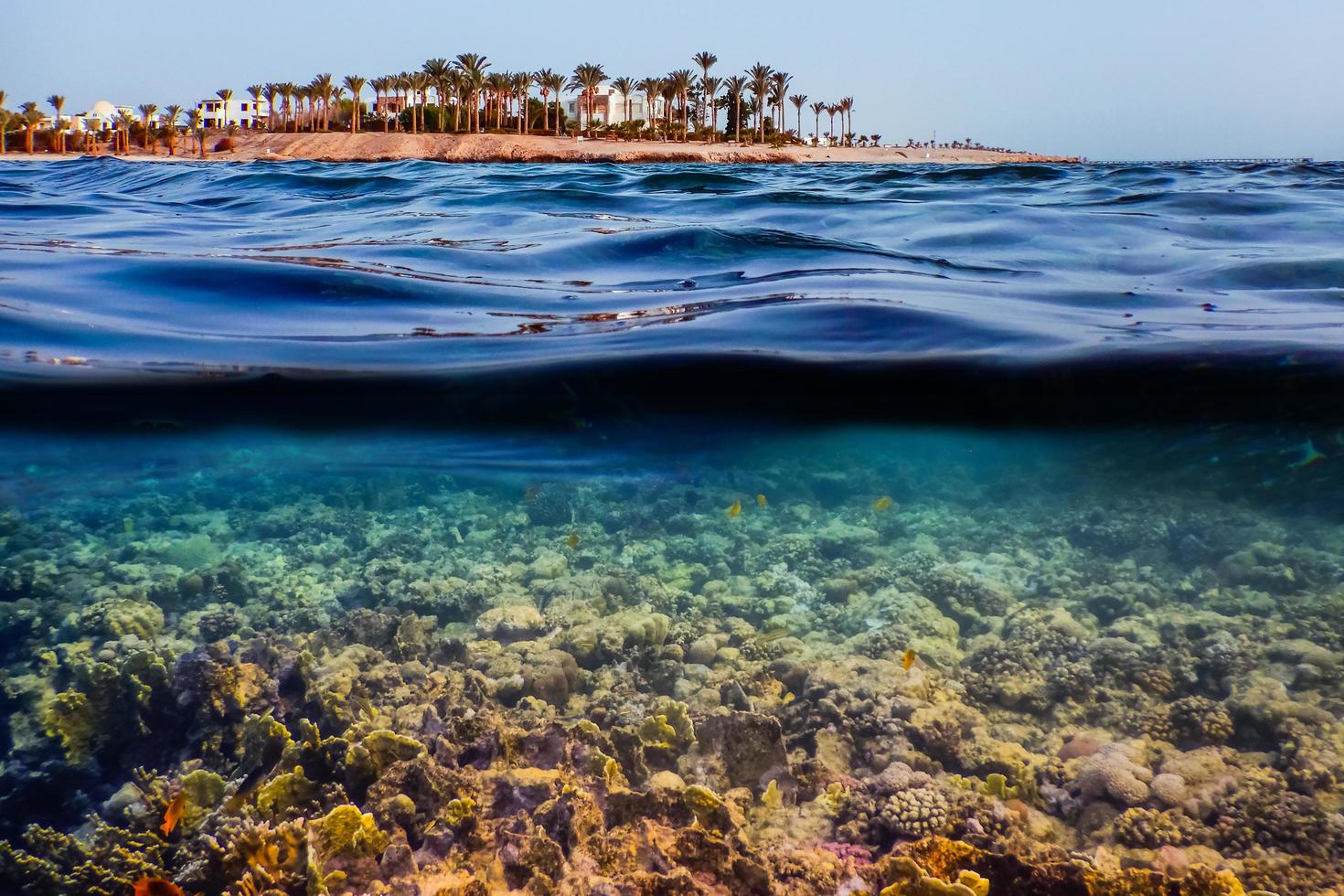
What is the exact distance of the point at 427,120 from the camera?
65500 millimetres

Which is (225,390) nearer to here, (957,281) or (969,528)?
(969,528)

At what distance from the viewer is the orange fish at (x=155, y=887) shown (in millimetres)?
2309

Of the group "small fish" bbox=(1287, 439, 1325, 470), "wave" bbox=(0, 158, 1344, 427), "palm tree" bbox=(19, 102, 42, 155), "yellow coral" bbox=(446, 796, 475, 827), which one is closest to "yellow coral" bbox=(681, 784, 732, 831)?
"yellow coral" bbox=(446, 796, 475, 827)

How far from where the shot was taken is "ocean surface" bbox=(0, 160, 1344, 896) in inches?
95.7

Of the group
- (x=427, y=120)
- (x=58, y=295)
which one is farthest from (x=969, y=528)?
(x=427, y=120)

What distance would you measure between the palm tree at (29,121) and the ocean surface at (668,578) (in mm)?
54476

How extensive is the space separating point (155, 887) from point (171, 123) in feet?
204

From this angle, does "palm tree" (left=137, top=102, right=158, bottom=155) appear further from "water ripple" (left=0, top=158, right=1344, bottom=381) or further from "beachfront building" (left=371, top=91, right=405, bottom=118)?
"water ripple" (left=0, top=158, right=1344, bottom=381)

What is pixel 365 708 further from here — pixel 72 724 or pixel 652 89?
pixel 652 89

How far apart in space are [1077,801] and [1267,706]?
32.2 inches

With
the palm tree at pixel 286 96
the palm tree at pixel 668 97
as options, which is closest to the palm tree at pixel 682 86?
the palm tree at pixel 668 97

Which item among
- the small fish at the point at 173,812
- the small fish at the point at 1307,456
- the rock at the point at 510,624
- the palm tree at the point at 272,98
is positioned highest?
the palm tree at the point at 272,98

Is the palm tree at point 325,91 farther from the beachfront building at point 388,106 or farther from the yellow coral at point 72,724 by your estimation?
the yellow coral at point 72,724

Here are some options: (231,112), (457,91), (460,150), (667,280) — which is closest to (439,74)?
(457,91)
